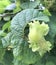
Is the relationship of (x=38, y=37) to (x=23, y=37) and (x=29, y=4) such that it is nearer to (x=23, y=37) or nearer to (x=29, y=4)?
(x=23, y=37)

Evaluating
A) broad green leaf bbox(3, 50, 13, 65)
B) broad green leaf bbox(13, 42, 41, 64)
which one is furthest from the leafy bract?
broad green leaf bbox(3, 50, 13, 65)

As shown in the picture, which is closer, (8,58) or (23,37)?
(23,37)

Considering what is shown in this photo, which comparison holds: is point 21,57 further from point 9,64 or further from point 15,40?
point 9,64

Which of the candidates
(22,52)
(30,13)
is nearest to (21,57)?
(22,52)

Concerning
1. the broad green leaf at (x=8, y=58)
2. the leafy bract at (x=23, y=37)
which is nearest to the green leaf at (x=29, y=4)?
the leafy bract at (x=23, y=37)

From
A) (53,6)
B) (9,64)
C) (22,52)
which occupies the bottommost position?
(9,64)

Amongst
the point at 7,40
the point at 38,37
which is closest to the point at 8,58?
the point at 7,40

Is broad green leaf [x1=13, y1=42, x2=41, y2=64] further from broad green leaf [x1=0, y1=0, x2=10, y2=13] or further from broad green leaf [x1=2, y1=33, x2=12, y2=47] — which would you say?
broad green leaf [x1=0, y1=0, x2=10, y2=13]

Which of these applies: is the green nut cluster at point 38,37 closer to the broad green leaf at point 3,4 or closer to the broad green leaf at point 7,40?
the broad green leaf at point 7,40
